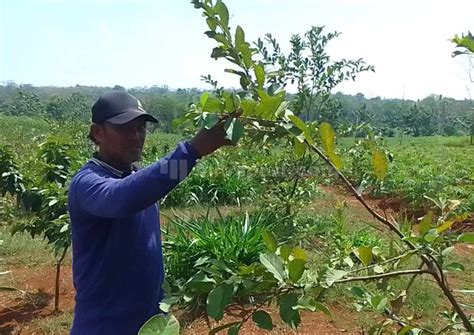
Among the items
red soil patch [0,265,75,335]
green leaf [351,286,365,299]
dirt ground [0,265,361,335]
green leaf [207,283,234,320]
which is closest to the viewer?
green leaf [207,283,234,320]

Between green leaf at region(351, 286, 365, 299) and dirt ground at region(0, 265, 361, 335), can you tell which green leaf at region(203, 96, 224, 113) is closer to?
green leaf at region(351, 286, 365, 299)

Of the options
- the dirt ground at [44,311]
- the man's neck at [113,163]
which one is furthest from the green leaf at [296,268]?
the dirt ground at [44,311]

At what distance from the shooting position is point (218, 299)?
2.79 ft

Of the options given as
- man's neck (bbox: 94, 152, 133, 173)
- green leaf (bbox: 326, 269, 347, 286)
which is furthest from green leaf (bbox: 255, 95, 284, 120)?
man's neck (bbox: 94, 152, 133, 173)

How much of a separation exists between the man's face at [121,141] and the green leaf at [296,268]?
2.98 ft

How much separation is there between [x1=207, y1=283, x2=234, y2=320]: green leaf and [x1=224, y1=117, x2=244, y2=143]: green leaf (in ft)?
0.82

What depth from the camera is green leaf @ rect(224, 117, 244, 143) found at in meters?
0.93

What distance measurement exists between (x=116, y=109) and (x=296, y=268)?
3.15 ft

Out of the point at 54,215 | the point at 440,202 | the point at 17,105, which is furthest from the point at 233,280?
the point at 17,105

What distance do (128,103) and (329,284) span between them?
1002mm

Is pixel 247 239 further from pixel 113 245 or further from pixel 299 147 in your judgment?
pixel 299 147

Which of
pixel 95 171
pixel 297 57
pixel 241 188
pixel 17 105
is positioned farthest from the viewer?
pixel 17 105

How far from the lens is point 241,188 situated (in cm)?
843

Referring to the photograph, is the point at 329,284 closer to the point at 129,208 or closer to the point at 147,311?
the point at 129,208
